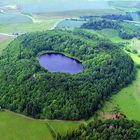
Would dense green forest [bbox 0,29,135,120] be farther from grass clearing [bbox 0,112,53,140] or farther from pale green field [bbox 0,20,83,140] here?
grass clearing [bbox 0,112,53,140]

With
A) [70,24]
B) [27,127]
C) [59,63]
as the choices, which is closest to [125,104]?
[27,127]

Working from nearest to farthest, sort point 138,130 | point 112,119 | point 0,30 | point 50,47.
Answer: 1. point 138,130
2. point 112,119
3. point 50,47
4. point 0,30

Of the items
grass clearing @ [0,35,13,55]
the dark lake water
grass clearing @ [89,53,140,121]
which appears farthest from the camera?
grass clearing @ [0,35,13,55]

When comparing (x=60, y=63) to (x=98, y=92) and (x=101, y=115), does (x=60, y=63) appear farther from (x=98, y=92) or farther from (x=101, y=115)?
(x=101, y=115)

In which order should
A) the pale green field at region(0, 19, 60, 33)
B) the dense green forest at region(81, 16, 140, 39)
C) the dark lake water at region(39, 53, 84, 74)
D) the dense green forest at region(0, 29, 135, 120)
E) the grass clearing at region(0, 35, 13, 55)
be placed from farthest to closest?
the dense green forest at region(81, 16, 140, 39) → the pale green field at region(0, 19, 60, 33) → the grass clearing at region(0, 35, 13, 55) → the dark lake water at region(39, 53, 84, 74) → the dense green forest at region(0, 29, 135, 120)

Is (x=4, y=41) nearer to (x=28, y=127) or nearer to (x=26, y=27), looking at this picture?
(x=26, y=27)

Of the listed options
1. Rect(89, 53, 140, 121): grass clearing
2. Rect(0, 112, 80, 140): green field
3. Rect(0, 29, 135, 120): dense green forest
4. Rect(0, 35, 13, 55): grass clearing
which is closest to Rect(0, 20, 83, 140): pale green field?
Rect(0, 112, 80, 140): green field

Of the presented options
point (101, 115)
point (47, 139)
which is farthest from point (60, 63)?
point (47, 139)
